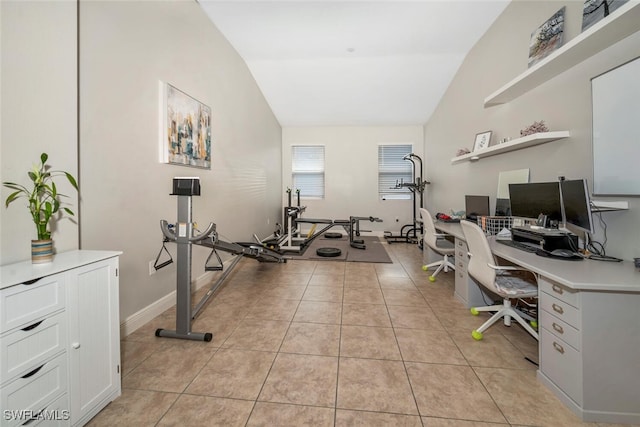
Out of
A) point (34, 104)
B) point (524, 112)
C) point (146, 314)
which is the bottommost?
point (146, 314)

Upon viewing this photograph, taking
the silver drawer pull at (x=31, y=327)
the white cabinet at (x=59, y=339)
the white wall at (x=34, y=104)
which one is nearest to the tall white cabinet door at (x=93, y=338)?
the white cabinet at (x=59, y=339)

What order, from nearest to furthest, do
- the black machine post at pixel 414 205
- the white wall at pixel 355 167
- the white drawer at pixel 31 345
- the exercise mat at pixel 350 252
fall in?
the white drawer at pixel 31 345
the exercise mat at pixel 350 252
the black machine post at pixel 414 205
the white wall at pixel 355 167

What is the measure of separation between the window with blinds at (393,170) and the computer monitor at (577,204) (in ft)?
16.4

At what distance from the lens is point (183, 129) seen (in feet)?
8.87

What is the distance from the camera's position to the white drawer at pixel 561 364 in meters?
1.36

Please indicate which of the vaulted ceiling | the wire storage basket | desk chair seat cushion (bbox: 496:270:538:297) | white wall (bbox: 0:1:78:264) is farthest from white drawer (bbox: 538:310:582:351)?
the vaulted ceiling

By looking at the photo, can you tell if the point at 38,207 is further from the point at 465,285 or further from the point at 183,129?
the point at 465,285

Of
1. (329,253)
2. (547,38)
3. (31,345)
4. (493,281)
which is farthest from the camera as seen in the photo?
(329,253)

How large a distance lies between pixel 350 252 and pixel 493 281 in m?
3.13

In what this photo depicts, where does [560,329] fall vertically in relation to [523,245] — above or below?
below

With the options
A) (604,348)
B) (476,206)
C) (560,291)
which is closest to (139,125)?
(560,291)

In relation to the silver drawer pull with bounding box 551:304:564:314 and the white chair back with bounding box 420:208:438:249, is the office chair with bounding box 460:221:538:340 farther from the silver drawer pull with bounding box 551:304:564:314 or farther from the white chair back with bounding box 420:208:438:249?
the white chair back with bounding box 420:208:438:249

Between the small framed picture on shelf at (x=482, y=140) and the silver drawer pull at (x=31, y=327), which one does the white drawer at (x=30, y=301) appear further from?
the small framed picture on shelf at (x=482, y=140)

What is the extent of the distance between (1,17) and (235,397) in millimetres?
2348
